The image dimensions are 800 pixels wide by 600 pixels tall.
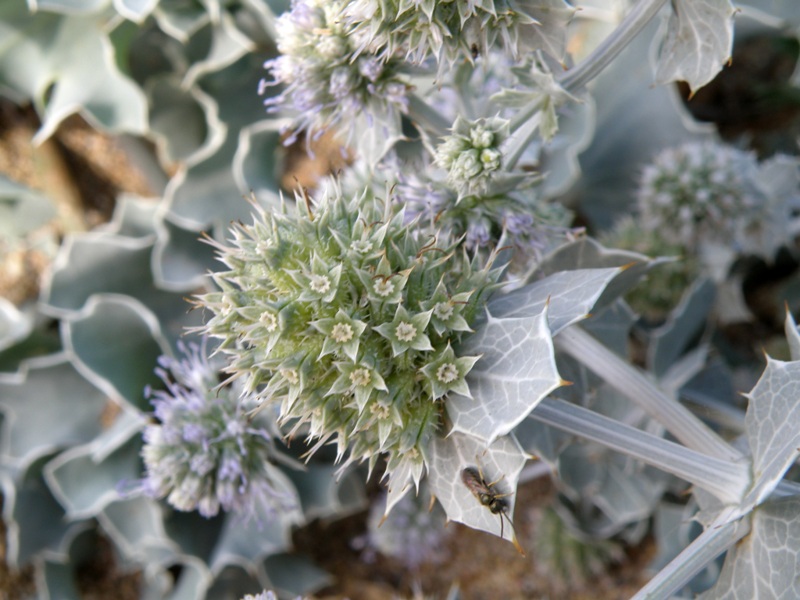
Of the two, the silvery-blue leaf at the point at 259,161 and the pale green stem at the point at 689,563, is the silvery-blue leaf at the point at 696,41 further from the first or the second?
the silvery-blue leaf at the point at 259,161

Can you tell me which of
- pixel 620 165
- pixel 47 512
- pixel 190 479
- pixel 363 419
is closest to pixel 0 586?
pixel 47 512

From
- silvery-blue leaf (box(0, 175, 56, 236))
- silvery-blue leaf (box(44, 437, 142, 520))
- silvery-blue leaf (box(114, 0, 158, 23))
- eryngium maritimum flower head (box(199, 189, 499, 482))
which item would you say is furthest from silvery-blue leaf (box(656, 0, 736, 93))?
silvery-blue leaf (box(0, 175, 56, 236))

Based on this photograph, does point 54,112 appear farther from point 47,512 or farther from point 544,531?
point 544,531

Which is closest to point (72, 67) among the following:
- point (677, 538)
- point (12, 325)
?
point (12, 325)

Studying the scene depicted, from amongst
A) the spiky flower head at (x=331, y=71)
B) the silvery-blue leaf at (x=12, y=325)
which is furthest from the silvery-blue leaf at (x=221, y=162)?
the spiky flower head at (x=331, y=71)

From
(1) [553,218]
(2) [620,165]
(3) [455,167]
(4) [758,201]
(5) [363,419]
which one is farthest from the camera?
(2) [620,165]

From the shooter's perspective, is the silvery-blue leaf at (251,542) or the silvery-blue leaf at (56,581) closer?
the silvery-blue leaf at (251,542)
